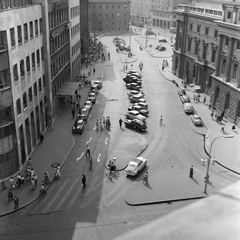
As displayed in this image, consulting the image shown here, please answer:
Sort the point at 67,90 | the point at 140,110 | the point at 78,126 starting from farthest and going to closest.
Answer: the point at 67,90 < the point at 140,110 < the point at 78,126

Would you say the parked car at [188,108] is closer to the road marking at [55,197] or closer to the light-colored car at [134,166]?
the light-colored car at [134,166]

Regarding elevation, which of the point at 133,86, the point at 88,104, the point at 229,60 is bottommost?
the point at 133,86

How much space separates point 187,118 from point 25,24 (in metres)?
29.9

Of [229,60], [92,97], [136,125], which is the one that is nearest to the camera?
[136,125]

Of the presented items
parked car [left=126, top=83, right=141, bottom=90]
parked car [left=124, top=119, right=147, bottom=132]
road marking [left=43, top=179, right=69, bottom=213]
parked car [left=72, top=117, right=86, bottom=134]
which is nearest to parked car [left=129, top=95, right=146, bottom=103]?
parked car [left=126, top=83, right=141, bottom=90]

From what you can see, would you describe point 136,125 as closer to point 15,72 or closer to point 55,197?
point 15,72

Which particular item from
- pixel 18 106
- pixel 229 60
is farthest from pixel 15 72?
pixel 229 60

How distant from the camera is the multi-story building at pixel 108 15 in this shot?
162 metres

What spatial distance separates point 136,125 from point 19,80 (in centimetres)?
1971

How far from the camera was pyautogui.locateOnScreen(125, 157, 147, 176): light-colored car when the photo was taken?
35.5 m

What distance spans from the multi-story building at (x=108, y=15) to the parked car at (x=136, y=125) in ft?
398

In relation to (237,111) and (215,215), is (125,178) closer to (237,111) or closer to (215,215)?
(237,111)

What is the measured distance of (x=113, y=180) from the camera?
34938mm

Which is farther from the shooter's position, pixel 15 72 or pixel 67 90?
pixel 67 90
